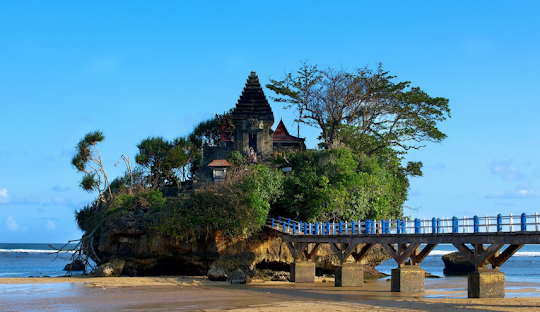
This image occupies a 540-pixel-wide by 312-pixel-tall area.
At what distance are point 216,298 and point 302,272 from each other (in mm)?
11241

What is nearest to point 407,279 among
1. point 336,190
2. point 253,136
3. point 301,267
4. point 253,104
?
point 301,267

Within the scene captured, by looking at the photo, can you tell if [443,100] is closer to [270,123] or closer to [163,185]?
[270,123]

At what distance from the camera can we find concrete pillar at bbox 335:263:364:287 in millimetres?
32000

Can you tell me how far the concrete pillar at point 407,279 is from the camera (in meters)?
28.1

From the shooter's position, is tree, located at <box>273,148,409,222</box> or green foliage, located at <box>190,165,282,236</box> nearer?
green foliage, located at <box>190,165,282,236</box>

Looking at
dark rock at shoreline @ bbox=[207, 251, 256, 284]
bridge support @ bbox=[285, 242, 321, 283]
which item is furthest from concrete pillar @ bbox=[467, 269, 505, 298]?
dark rock at shoreline @ bbox=[207, 251, 256, 284]

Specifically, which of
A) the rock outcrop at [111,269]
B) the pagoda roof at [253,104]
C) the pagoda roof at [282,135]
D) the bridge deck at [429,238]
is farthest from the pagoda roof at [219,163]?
the rock outcrop at [111,269]

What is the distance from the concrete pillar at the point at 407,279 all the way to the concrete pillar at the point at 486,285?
4177 mm

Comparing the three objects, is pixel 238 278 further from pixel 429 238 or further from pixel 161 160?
pixel 161 160

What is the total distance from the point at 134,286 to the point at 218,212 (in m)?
7.10

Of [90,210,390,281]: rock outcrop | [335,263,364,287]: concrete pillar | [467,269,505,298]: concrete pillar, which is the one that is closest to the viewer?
[467,269,505,298]: concrete pillar

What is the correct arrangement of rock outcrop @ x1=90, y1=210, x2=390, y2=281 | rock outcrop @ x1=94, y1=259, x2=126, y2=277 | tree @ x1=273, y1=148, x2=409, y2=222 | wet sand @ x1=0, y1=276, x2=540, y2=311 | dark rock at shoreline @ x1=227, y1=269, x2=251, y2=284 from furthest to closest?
tree @ x1=273, y1=148, x2=409, y2=222
rock outcrop @ x1=94, y1=259, x2=126, y2=277
rock outcrop @ x1=90, y1=210, x2=390, y2=281
dark rock at shoreline @ x1=227, y1=269, x2=251, y2=284
wet sand @ x1=0, y1=276, x2=540, y2=311

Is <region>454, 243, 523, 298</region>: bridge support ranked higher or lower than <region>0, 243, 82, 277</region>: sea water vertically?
higher

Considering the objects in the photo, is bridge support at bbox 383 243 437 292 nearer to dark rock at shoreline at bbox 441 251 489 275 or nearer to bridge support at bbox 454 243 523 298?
bridge support at bbox 454 243 523 298
